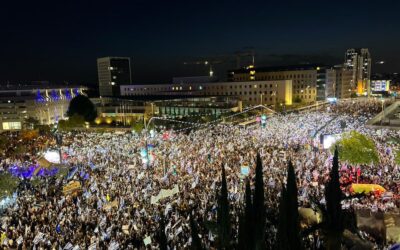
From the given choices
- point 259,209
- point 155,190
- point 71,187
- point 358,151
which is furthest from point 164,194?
point 358,151

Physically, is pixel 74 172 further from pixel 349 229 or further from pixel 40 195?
pixel 349 229

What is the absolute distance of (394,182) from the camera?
17203mm

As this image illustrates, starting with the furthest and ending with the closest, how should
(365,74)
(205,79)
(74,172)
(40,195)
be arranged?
(365,74) → (205,79) → (74,172) → (40,195)

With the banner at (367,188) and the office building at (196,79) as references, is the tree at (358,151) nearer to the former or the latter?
the banner at (367,188)

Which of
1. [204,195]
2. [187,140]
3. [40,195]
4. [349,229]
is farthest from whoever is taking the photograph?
[187,140]

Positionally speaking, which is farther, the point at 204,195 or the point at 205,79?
the point at 205,79

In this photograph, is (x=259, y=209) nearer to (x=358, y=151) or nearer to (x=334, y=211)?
(x=334, y=211)

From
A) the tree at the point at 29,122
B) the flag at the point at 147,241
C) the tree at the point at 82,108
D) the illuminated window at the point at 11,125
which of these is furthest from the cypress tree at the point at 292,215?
the illuminated window at the point at 11,125

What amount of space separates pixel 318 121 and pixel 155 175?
25093 mm

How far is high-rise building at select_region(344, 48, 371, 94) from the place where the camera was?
135m

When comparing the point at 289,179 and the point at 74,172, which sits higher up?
the point at 289,179

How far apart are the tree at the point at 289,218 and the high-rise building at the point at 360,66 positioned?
134 meters

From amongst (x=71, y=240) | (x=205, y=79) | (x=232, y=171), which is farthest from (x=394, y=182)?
(x=205, y=79)

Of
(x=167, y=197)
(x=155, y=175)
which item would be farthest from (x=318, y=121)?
(x=167, y=197)
